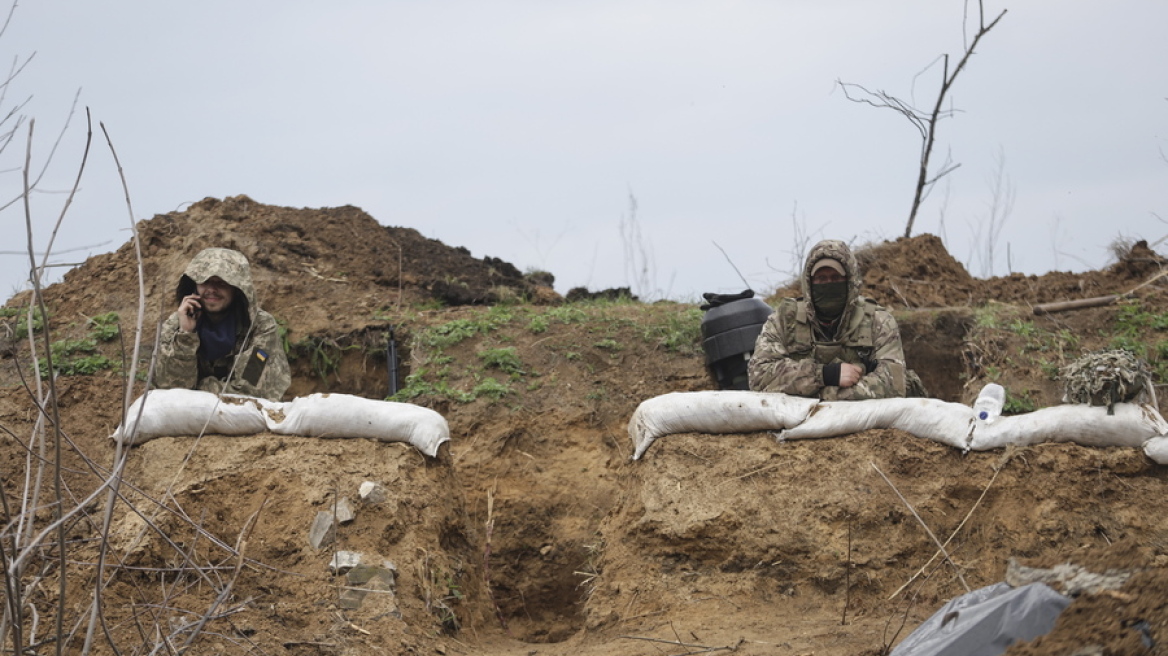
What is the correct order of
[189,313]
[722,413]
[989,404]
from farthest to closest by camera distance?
[189,313]
[722,413]
[989,404]

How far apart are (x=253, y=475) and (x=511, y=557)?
5.78 ft

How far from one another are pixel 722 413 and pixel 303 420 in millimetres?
2052

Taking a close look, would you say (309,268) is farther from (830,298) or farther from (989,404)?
(989,404)

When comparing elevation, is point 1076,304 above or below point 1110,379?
above

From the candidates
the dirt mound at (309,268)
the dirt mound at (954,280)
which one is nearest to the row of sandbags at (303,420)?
the dirt mound at (309,268)

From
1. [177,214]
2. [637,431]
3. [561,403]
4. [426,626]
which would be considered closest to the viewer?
[426,626]

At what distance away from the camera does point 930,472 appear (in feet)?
17.5

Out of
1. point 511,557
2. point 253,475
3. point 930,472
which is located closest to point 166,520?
point 253,475

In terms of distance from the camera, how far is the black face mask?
19.3 ft

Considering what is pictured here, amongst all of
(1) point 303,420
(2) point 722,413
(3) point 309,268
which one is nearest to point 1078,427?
(2) point 722,413

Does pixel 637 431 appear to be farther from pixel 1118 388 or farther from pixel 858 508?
pixel 1118 388

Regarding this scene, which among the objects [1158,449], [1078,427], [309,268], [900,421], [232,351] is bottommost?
[1158,449]

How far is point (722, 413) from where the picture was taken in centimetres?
554

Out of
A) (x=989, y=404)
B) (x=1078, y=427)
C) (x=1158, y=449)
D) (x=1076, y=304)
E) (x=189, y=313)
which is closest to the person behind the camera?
(x=1158, y=449)
